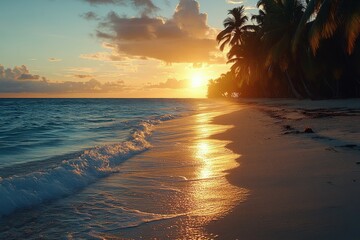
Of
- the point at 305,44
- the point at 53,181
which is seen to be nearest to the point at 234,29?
the point at 305,44

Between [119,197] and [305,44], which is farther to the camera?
[305,44]

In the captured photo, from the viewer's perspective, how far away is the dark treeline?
1370 cm

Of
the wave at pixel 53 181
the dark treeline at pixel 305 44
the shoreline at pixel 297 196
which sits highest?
the dark treeline at pixel 305 44

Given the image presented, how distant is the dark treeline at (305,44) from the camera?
13.7 metres

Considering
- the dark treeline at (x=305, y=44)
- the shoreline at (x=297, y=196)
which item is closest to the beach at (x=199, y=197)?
the shoreline at (x=297, y=196)

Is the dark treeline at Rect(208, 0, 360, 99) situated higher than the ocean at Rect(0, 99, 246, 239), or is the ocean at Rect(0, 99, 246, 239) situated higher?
the dark treeline at Rect(208, 0, 360, 99)

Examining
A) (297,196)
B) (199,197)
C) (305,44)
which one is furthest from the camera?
(305,44)

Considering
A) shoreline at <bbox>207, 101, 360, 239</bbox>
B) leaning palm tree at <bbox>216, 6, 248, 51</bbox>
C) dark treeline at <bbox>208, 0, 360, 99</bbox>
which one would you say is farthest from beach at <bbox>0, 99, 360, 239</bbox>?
leaning palm tree at <bbox>216, 6, 248, 51</bbox>

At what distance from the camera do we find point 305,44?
2831 centimetres

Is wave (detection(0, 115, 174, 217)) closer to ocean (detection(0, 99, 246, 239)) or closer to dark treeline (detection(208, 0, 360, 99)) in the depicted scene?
ocean (detection(0, 99, 246, 239))

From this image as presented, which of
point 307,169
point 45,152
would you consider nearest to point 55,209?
point 307,169

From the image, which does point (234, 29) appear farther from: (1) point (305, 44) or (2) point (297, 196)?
(2) point (297, 196)

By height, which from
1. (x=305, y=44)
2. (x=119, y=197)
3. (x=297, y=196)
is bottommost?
(x=119, y=197)

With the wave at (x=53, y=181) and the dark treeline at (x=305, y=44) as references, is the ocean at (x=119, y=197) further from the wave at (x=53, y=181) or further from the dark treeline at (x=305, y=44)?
the dark treeline at (x=305, y=44)
